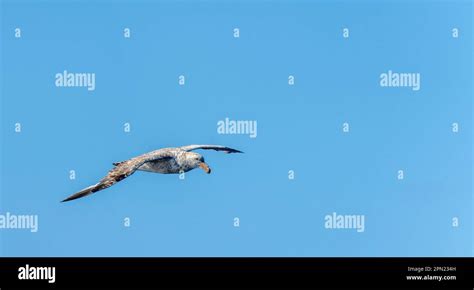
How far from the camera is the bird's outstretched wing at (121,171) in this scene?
63.3ft

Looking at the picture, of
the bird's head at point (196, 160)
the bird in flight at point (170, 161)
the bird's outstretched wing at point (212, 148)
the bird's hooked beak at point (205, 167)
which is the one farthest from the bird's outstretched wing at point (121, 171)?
the bird's hooked beak at point (205, 167)

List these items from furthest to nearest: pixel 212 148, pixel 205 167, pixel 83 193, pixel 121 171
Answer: pixel 212 148 < pixel 205 167 < pixel 121 171 < pixel 83 193

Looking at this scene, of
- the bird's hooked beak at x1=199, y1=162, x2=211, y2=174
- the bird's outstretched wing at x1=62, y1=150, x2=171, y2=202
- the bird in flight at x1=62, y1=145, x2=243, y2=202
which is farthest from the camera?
the bird's hooked beak at x1=199, y1=162, x2=211, y2=174

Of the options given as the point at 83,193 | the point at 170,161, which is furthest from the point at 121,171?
the point at 170,161

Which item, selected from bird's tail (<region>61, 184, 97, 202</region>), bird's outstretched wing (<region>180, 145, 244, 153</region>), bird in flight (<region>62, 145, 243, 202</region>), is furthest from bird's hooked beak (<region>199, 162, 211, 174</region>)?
bird's tail (<region>61, 184, 97, 202</region>)

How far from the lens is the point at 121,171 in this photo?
20328mm

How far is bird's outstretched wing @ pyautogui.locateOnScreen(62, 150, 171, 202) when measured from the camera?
19.3 metres

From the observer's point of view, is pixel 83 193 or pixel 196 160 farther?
pixel 196 160

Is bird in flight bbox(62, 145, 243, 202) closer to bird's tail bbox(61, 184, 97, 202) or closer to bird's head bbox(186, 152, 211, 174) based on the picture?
bird's head bbox(186, 152, 211, 174)

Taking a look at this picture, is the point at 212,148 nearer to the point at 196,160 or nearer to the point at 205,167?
the point at 196,160

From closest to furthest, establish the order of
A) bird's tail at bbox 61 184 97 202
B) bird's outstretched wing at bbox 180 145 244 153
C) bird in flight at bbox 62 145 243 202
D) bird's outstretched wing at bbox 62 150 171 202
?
bird's tail at bbox 61 184 97 202 < bird's outstretched wing at bbox 62 150 171 202 < bird in flight at bbox 62 145 243 202 < bird's outstretched wing at bbox 180 145 244 153
